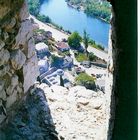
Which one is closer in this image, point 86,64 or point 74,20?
point 86,64

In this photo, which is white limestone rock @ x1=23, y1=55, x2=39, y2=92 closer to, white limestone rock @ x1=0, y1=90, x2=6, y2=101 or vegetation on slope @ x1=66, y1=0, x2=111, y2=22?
white limestone rock @ x1=0, y1=90, x2=6, y2=101

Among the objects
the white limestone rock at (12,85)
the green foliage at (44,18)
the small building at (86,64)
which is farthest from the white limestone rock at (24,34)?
the green foliage at (44,18)

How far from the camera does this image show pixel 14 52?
3.27 metres

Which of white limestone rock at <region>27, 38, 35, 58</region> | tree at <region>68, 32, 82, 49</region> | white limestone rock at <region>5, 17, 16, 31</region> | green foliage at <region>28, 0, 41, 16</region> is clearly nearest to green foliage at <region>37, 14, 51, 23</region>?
green foliage at <region>28, 0, 41, 16</region>

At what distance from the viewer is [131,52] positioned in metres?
1.94

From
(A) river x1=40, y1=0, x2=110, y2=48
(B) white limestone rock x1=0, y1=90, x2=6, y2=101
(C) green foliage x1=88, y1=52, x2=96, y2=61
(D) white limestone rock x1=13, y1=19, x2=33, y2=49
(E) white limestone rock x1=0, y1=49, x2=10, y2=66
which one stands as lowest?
(C) green foliage x1=88, y1=52, x2=96, y2=61

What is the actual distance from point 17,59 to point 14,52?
6 cm

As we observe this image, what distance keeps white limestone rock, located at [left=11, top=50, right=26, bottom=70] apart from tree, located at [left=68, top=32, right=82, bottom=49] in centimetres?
1299

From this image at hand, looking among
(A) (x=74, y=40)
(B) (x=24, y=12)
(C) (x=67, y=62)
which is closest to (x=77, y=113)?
(B) (x=24, y=12)

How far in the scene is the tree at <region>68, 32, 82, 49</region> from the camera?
54.9 feet

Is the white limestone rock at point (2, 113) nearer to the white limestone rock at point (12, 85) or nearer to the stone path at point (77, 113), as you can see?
the white limestone rock at point (12, 85)

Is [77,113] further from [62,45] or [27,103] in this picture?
[62,45]

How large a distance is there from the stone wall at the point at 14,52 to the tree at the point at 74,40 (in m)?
12.9

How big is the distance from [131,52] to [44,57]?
1132 centimetres
